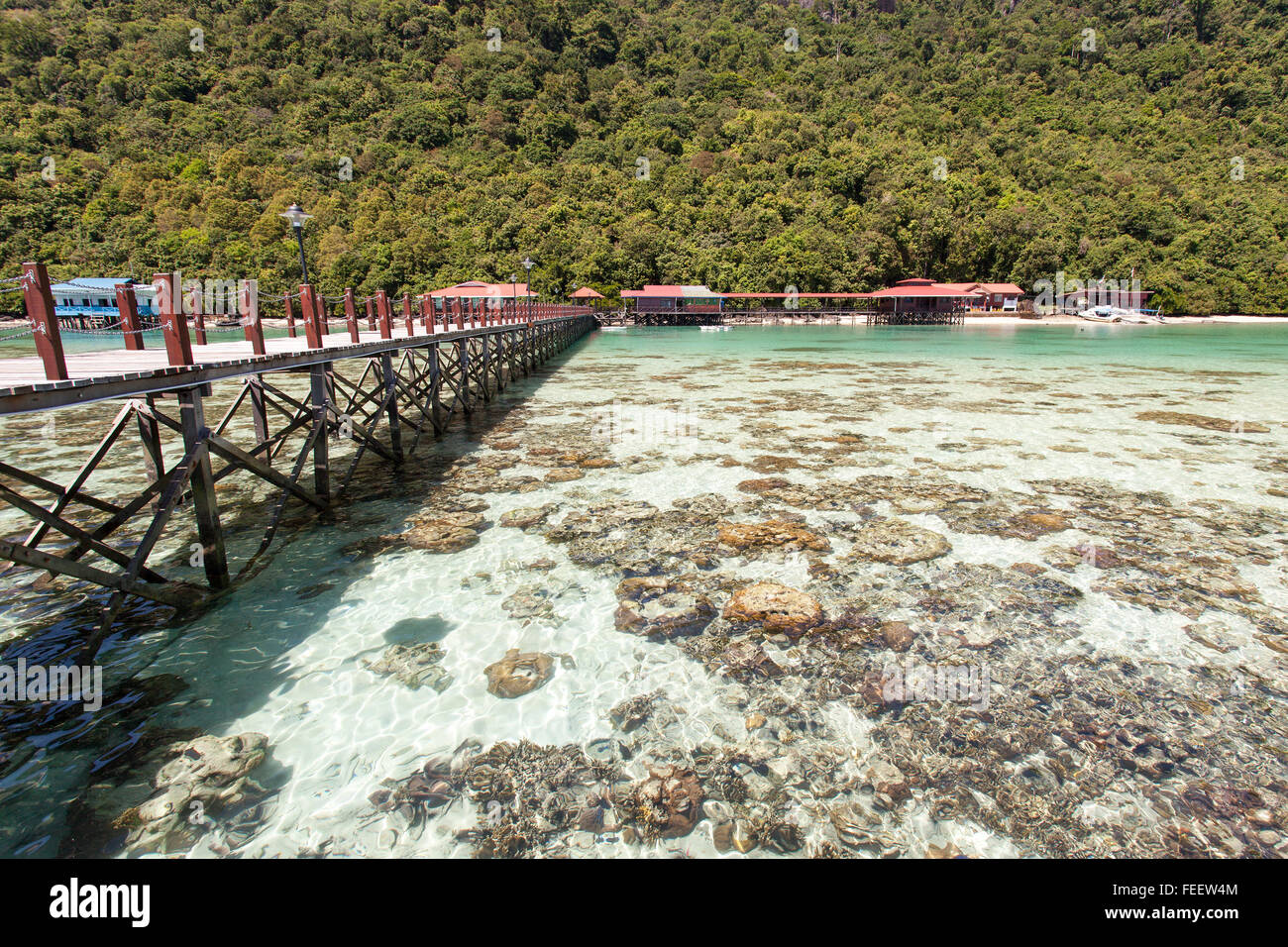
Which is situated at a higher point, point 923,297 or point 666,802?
point 923,297

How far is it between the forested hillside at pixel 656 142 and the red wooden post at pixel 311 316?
64742 mm

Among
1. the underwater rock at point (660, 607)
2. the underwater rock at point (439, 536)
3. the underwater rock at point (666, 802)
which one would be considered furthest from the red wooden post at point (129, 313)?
the underwater rock at point (666, 802)

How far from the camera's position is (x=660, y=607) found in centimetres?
654

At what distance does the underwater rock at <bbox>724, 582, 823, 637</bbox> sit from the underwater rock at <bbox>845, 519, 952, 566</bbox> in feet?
4.74

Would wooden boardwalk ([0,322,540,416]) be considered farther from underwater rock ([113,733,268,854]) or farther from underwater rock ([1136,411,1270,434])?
underwater rock ([1136,411,1270,434])

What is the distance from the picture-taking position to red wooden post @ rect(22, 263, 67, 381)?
455cm

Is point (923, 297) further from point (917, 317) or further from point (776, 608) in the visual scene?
point (776, 608)

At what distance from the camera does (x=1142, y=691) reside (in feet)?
16.6

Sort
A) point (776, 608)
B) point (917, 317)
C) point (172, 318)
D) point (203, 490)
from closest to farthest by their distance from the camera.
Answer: point (172, 318) < point (776, 608) < point (203, 490) < point (917, 317)

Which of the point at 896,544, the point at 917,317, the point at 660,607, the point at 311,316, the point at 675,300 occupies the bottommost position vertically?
the point at 660,607

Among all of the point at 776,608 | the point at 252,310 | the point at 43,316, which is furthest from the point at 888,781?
the point at 252,310

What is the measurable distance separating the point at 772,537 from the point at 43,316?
25.6ft

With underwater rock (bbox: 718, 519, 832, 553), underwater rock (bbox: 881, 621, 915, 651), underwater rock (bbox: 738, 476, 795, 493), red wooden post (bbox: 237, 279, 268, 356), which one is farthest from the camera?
underwater rock (bbox: 738, 476, 795, 493)

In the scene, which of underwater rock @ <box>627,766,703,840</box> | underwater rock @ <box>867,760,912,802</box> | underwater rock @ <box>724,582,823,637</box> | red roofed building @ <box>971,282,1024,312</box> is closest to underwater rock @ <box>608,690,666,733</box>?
underwater rock @ <box>627,766,703,840</box>
